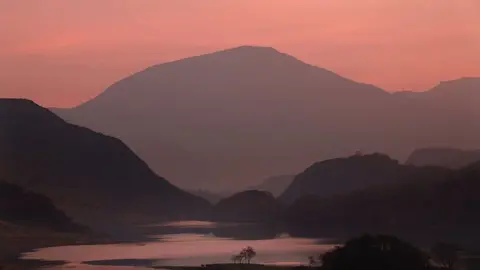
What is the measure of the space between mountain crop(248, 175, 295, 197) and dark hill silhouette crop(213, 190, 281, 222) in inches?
93.7

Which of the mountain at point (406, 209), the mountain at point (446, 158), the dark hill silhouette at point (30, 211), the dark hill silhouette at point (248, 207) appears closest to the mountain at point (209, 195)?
the dark hill silhouette at point (248, 207)

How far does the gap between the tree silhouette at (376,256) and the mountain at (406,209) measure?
93.6 ft

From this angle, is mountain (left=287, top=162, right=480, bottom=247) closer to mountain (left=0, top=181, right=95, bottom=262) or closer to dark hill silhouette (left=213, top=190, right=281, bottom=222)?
dark hill silhouette (left=213, top=190, right=281, bottom=222)

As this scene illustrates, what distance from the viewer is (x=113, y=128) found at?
3917 inches

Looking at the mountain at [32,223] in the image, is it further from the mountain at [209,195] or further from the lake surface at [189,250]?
the mountain at [209,195]

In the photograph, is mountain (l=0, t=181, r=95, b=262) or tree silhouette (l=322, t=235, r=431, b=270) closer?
tree silhouette (l=322, t=235, r=431, b=270)

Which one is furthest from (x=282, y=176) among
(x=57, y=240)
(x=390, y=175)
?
(x=57, y=240)

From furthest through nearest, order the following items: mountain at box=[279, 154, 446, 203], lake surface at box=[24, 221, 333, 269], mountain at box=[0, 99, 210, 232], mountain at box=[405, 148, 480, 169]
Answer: mountain at box=[0, 99, 210, 232] < mountain at box=[279, 154, 446, 203] < mountain at box=[405, 148, 480, 169] < lake surface at box=[24, 221, 333, 269]

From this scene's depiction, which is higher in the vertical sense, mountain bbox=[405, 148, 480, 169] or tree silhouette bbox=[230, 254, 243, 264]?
mountain bbox=[405, 148, 480, 169]

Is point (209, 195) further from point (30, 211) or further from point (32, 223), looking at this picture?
point (32, 223)

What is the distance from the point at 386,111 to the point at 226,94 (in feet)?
76.0

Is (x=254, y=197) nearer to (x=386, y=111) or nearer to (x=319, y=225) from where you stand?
(x=319, y=225)

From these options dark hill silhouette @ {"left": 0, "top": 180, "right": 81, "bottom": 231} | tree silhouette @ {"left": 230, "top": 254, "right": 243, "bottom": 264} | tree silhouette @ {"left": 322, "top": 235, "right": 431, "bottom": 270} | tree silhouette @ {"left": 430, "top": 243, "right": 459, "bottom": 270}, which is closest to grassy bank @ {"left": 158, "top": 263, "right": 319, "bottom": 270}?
tree silhouette @ {"left": 230, "top": 254, "right": 243, "bottom": 264}

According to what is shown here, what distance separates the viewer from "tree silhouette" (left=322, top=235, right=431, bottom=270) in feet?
69.7
